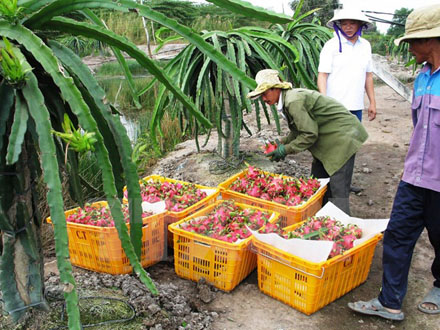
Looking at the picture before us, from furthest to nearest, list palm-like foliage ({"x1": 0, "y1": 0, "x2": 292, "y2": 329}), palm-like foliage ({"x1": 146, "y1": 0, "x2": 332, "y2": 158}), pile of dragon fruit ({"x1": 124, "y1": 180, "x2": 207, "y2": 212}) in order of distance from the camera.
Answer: palm-like foliage ({"x1": 146, "y1": 0, "x2": 332, "y2": 158})
pile of dragon fruit ({"x1": 124, "y1": 180, "x2": 207, "y2": 212})
palm-like foliage ({"x1": 0, "y1": 0, "x2": 292, "y2": 329})

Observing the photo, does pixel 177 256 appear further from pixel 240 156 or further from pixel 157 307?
pixel 240 156

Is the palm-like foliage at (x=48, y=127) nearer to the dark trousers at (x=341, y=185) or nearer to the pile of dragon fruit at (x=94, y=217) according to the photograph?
the pile of dragon fruit at (x=94, y=217)

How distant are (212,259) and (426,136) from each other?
150 cm

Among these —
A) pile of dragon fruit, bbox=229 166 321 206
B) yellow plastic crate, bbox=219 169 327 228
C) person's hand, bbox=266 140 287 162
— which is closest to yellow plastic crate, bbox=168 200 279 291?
yellow plastic crate, bbox=219 169 327 228

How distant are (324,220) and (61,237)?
202 centimetres

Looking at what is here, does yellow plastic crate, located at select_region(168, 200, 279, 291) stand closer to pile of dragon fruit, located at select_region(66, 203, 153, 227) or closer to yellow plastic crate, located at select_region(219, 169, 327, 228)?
yellow plastic crate, located at select_region(219, 169, 327, 228)

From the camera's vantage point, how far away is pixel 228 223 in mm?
3105

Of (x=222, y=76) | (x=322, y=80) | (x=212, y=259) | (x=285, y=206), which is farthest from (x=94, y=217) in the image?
(x=322, y=80)

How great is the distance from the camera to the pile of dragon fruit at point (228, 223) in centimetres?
296

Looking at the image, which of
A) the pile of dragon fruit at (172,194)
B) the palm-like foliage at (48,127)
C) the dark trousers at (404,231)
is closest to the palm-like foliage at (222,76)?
the pile of dragon fruit at (172,194)

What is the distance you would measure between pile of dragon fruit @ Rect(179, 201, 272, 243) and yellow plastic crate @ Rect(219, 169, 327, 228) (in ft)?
0.59

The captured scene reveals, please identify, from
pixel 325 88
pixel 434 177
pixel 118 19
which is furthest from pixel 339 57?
pixel 118 19

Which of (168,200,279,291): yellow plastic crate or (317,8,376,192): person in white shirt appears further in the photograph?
(317,8,376,192): person in white shirt

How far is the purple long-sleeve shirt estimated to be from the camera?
2.40 m
